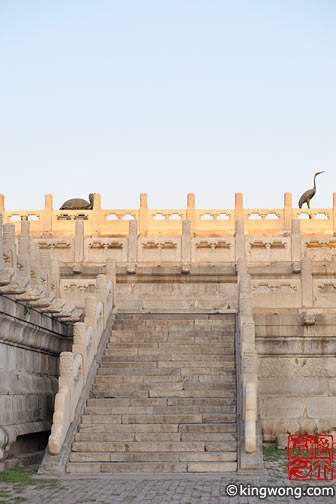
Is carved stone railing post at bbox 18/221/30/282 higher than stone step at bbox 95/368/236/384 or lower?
higher

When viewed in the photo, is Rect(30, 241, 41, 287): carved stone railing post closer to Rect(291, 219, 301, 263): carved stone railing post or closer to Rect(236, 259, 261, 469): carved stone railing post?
Rect(236, 259, 261, 469): carved stone railing post

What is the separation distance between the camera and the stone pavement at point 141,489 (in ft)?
30.2

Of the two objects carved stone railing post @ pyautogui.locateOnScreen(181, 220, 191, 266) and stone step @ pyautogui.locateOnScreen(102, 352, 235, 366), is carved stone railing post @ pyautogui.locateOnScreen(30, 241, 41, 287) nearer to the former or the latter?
stone step @ pyautogui.locateOnScreen(102, 352, 235, 366)

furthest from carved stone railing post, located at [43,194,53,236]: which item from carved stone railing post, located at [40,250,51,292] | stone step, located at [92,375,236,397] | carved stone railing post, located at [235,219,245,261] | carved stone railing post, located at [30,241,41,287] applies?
stone step, located at [92,375,236,397]

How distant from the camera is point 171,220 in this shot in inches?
1198

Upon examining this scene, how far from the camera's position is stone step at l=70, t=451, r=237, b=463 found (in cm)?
1156

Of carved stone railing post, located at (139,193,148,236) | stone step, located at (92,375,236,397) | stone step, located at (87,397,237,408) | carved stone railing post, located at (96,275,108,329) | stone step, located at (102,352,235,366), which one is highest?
carved stone railing post, located at (139,193,148,236)

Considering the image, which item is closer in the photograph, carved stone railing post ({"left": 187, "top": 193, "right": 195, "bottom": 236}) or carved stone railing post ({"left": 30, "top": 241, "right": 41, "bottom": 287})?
carved stone railing post ({"left": 30, "top": 241, "right": 41, "bottom": 287})

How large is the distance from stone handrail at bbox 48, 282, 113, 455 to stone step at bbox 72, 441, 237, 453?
→ 50cm

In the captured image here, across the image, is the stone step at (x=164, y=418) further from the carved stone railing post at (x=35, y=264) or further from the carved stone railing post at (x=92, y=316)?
the carved stone railing post at (x=35, y=264)

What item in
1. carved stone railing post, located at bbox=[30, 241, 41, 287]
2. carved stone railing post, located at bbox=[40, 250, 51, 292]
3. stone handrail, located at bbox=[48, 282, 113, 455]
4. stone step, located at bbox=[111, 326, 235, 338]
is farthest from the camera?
carved stone railing post, located at bbox=[40, 250, 51, 292]

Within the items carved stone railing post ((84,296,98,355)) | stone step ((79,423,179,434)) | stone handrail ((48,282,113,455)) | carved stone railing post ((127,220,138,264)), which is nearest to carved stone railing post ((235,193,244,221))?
carved stone railing post ((127,220,138,264))

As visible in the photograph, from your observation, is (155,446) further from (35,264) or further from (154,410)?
(35,264)

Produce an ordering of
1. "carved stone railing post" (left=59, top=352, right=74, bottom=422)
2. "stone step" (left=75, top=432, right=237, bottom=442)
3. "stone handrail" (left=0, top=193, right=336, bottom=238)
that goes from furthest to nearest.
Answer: "stone handrail" (left=0, top=193, right=336, bottom=238)
"carved stone railing post" (left=59, top=352, right=74, bottom=422)
"stone step" (left=75, top=432, right=237, bottom=442)
